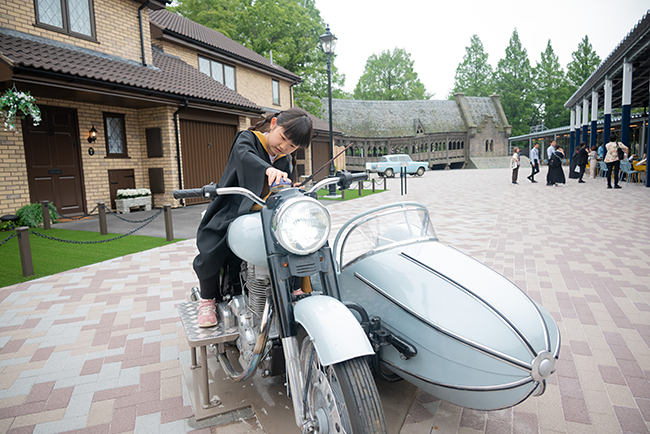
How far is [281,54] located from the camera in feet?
92.7

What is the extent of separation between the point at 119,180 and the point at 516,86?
224 ft

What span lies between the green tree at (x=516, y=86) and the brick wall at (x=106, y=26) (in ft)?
211

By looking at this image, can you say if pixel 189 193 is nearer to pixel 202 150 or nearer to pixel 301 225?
pixel 301 225

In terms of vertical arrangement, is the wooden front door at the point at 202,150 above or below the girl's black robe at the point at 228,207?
above

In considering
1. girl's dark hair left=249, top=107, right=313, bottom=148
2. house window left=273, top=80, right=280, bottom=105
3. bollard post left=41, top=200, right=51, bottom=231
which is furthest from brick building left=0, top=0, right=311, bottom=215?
girl's dark hair left=249, top=107, right=313, bottom=148

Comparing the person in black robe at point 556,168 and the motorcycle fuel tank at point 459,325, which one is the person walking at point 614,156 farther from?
the motorcycle fuel tank at point 459,325

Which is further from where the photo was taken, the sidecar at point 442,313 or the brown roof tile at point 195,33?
the brown roof tile at point 195,33

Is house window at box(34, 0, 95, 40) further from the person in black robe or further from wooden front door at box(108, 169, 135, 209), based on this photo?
the person in black robe

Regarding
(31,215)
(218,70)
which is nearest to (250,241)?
(31,215)

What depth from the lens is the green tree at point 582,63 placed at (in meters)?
58.2

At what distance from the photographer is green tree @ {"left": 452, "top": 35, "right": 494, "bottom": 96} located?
6888 cm

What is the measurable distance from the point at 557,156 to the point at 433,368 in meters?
17.5

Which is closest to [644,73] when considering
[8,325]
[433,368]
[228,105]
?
[228,105]

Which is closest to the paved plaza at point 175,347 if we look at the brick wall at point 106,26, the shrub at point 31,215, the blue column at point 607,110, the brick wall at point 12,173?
the shrub at point 31,215
